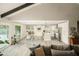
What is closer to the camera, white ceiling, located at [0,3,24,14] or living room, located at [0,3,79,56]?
white ceiling, located at [0,3,24,14]

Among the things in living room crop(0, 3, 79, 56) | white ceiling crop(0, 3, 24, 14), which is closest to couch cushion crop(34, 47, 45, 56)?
living room crop(0, 3, 79, 56)

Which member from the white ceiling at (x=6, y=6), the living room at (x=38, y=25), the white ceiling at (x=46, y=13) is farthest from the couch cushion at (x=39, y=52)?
the white ceiling at (x=6, y=6)

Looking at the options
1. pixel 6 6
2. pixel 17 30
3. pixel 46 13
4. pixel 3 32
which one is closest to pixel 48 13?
pixel 46 13

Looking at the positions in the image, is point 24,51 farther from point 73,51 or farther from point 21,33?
point 73,51

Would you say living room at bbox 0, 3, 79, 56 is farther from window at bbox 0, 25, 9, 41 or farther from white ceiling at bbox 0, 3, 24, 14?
white ceiling at bbox 0, 3, 24, 14

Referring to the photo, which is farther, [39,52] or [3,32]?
[39,52]

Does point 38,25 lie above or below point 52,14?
A: below

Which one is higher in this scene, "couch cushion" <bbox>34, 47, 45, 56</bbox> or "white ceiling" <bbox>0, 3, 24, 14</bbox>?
"white ceiling" <bbox>0, 3, 24, 14</bbox>

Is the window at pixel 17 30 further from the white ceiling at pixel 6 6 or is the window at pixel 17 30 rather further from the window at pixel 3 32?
the white ceiling at pixel 6 6

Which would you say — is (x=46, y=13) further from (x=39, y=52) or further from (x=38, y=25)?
(x=39, y=52)

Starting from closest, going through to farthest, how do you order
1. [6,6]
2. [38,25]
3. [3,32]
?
[6,6] < [3,32] < [38,25]

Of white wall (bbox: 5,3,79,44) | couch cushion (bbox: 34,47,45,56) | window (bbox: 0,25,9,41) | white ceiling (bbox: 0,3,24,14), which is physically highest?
white ceiling (bbox: 0,3,24,14)

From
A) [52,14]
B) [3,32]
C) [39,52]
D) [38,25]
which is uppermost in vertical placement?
[52,14]

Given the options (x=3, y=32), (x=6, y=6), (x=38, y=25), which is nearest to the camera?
(x=6, y=6)
